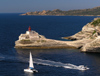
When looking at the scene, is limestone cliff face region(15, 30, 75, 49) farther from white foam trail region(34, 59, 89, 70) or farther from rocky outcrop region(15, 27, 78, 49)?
white foam trail region(34, 59, 89, 70)

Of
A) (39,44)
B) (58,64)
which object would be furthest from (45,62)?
(39,44)

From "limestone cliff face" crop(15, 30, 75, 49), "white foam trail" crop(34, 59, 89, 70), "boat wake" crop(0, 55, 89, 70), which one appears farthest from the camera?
"limestone cliff face" crop(15, 30, 75, 49)

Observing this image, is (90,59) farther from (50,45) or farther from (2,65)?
(2,65)

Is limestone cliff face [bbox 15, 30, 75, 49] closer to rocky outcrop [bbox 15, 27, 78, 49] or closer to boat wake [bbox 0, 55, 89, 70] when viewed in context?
rocky outcrop [bbox 15, 27, 78, 49]

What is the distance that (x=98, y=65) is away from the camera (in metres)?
74.5

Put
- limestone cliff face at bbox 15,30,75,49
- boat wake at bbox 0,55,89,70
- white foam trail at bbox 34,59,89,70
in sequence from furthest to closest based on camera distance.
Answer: limestone cliff face at bbox 15,30,75,49 < boat wake at bbox 0,55,89,70 < white foam trail at bbox 34,59,89,70

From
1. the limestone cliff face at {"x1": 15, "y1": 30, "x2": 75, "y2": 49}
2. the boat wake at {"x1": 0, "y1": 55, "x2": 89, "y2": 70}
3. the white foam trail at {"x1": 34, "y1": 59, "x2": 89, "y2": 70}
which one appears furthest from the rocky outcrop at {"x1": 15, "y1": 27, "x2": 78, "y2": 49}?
the white foam trail at {"x1": 34, "y1": 59, "x2": 89, "y2": 70}

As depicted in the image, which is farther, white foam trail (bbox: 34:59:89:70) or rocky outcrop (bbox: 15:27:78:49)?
rocky outcrop (bbox: 15:27:78:49)

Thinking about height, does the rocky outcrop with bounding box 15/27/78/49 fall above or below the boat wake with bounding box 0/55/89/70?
above

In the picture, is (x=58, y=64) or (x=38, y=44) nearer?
(x=58, y=64)

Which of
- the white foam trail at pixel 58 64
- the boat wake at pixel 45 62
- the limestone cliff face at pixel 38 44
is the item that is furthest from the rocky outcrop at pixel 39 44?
the white foam trail at pixel 58 64

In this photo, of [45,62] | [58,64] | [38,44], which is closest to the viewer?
[58,64]

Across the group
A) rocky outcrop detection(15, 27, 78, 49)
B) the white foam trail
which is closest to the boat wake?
the white foam trail

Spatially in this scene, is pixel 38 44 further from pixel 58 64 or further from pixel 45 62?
pixel 58 64
